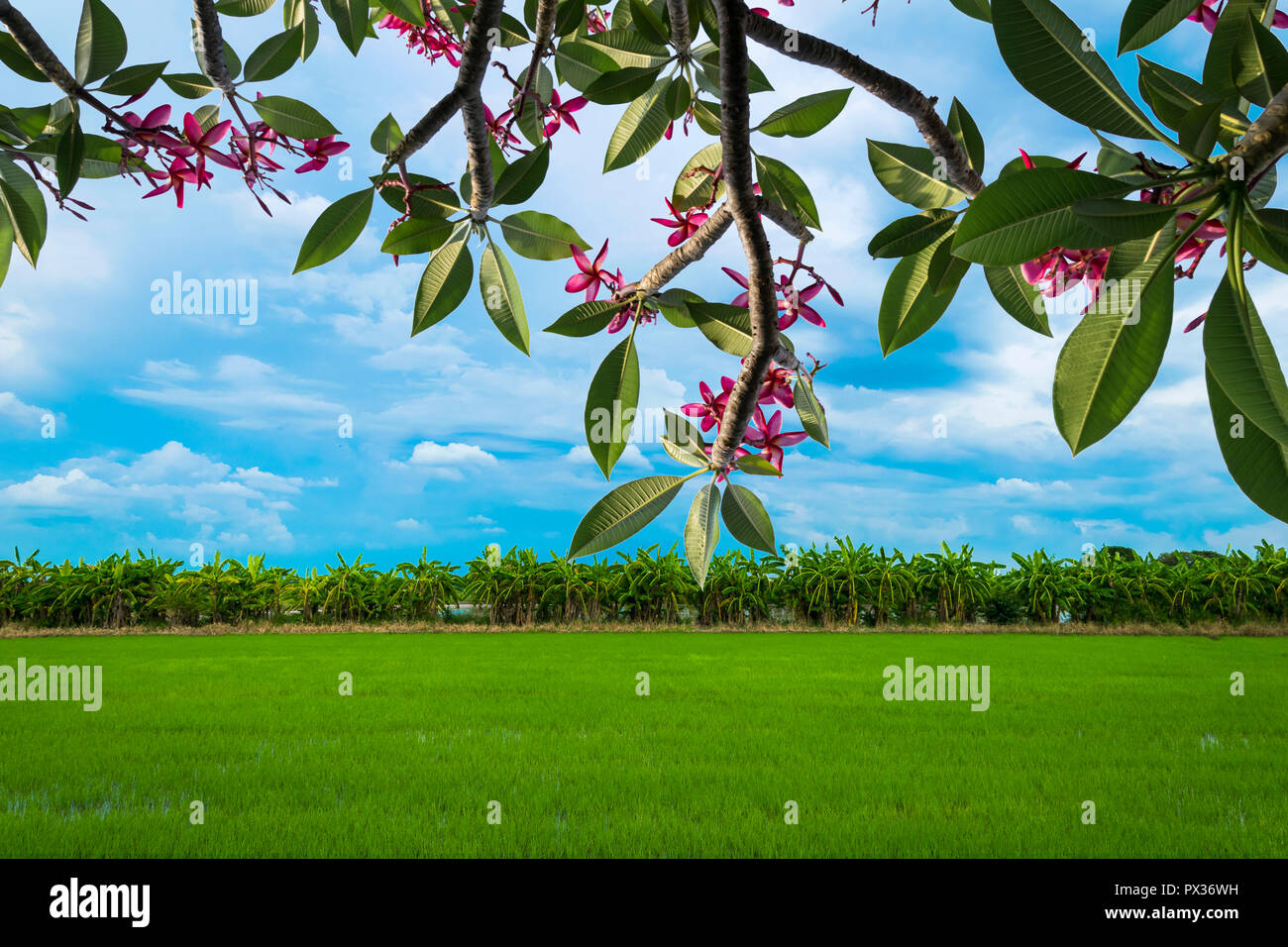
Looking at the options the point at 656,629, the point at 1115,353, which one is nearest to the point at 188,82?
the point at 1115,353

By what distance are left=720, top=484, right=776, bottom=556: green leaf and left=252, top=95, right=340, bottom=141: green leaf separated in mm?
873

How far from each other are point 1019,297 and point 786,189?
1.10 feet

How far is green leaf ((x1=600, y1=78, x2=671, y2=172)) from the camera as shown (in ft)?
3.37

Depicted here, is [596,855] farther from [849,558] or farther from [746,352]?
Answer: [849,558]

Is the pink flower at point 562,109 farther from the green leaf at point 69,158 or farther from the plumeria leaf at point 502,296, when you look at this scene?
the green leaf at point 69,158

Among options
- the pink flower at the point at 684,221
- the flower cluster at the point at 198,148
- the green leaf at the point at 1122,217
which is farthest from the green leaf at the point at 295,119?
the green leaf at the point at 1122,217

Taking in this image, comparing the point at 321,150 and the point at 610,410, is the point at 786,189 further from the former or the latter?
the point at 321,150

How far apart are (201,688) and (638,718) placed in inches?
106

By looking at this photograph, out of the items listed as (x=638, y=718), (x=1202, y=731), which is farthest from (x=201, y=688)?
(x=1202, y=731)

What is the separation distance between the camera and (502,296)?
3.29 ft

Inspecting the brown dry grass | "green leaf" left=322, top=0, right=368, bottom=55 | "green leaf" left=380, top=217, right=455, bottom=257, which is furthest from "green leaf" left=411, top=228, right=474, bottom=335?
the brown dry grass

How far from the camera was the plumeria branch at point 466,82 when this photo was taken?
2.77 ft

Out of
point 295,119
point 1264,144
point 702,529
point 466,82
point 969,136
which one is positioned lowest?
point 702,529

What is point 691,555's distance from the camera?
74 centimetres
